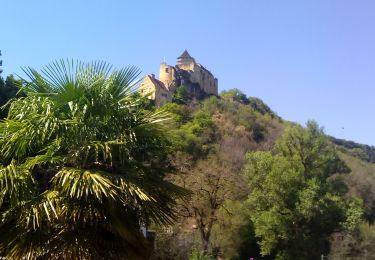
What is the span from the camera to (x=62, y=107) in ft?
22.4

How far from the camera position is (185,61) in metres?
115

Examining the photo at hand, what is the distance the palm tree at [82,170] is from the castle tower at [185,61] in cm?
10657

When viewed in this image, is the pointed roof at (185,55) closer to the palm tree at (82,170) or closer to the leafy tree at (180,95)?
the leafy tree at (180,95)

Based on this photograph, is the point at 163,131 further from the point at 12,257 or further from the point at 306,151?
the point at 306,151

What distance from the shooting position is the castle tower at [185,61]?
373 feet

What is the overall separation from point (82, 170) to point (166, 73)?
97031 mm

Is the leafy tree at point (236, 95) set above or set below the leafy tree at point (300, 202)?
above

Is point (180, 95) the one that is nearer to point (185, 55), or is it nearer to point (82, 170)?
point (185, 55)

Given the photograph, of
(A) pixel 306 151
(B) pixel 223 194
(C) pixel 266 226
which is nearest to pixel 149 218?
(B) pixel 223 194

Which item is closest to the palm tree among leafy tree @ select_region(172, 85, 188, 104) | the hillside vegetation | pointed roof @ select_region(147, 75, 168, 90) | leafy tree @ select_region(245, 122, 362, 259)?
the hillside vegetation

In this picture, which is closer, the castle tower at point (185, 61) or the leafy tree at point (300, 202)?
the leafy tree at point (300, 202)

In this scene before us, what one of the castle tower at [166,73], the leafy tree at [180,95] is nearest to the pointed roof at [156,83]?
the leafy tree at [180,95]

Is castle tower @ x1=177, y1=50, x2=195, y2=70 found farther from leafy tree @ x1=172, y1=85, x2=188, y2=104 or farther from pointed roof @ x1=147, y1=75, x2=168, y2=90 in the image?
pointed roof @ x1=147, y1=75, x2=168, y2=90

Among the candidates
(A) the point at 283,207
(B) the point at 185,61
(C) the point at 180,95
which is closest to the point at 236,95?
(B) the point at 185,61
